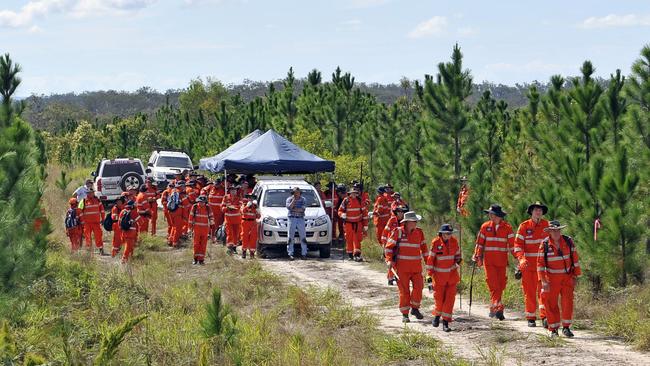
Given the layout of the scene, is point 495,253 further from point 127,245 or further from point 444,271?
point 127,245

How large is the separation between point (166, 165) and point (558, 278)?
997 inches

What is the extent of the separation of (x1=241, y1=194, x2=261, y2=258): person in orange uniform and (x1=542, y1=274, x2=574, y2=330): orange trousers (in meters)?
9.55

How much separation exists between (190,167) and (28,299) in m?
22.5

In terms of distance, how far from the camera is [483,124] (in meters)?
32.2

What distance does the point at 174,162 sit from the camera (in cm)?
3559

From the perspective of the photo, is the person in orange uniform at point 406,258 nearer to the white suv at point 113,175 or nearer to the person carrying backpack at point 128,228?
the person carrying backpack at point 128,228

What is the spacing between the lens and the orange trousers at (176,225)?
22500mm

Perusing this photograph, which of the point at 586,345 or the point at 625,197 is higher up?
the point at 625,197

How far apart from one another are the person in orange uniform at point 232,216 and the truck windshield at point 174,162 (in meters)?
14.0

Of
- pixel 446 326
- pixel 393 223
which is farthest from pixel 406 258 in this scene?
pixel 393 223

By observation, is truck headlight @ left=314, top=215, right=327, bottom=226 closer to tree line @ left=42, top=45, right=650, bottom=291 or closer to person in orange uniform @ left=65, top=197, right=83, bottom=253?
tree line @ left=42, top=45, right=650, bottom=291

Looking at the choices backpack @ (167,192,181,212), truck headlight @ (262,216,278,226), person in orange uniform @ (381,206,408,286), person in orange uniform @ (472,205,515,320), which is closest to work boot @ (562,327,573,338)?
person in orange uniform @ (472,205,515,320)

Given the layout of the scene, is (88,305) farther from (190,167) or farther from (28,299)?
(190,167)

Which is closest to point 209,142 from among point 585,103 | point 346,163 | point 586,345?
point 346,163
